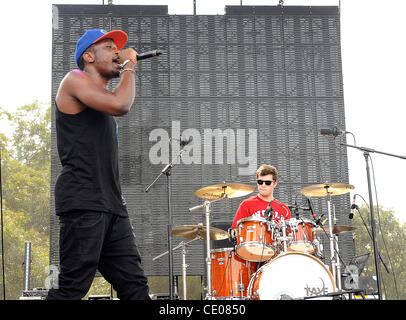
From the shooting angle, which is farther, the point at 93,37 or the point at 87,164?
the point at 93,37

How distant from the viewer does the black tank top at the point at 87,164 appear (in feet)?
8.91

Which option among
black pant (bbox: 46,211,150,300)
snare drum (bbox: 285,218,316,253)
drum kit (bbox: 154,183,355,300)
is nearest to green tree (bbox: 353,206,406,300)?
drum kit (bbox: 154,183,355,300)

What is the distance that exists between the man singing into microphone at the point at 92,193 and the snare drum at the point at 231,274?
4015 millimetres

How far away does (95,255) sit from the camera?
267 cm

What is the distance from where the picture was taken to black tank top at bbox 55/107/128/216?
2.72 meters

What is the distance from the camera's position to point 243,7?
10.7 m

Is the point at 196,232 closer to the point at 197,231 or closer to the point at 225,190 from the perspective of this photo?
the point at 197,231

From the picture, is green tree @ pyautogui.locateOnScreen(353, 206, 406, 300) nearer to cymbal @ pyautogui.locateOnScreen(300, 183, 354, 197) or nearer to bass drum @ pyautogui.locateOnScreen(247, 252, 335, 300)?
cymbal @ pyautogui.locateOnScreen(300, 183, 354, 197)

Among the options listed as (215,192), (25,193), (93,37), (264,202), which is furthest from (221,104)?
(25,193)

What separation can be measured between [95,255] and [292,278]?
3.56 meters

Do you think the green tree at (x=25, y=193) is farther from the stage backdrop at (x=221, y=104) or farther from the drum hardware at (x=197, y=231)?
the drum hardware at (x=197, y=231)

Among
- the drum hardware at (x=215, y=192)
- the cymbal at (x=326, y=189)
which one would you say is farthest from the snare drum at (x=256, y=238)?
the cymbal at (x=326, y=189)
